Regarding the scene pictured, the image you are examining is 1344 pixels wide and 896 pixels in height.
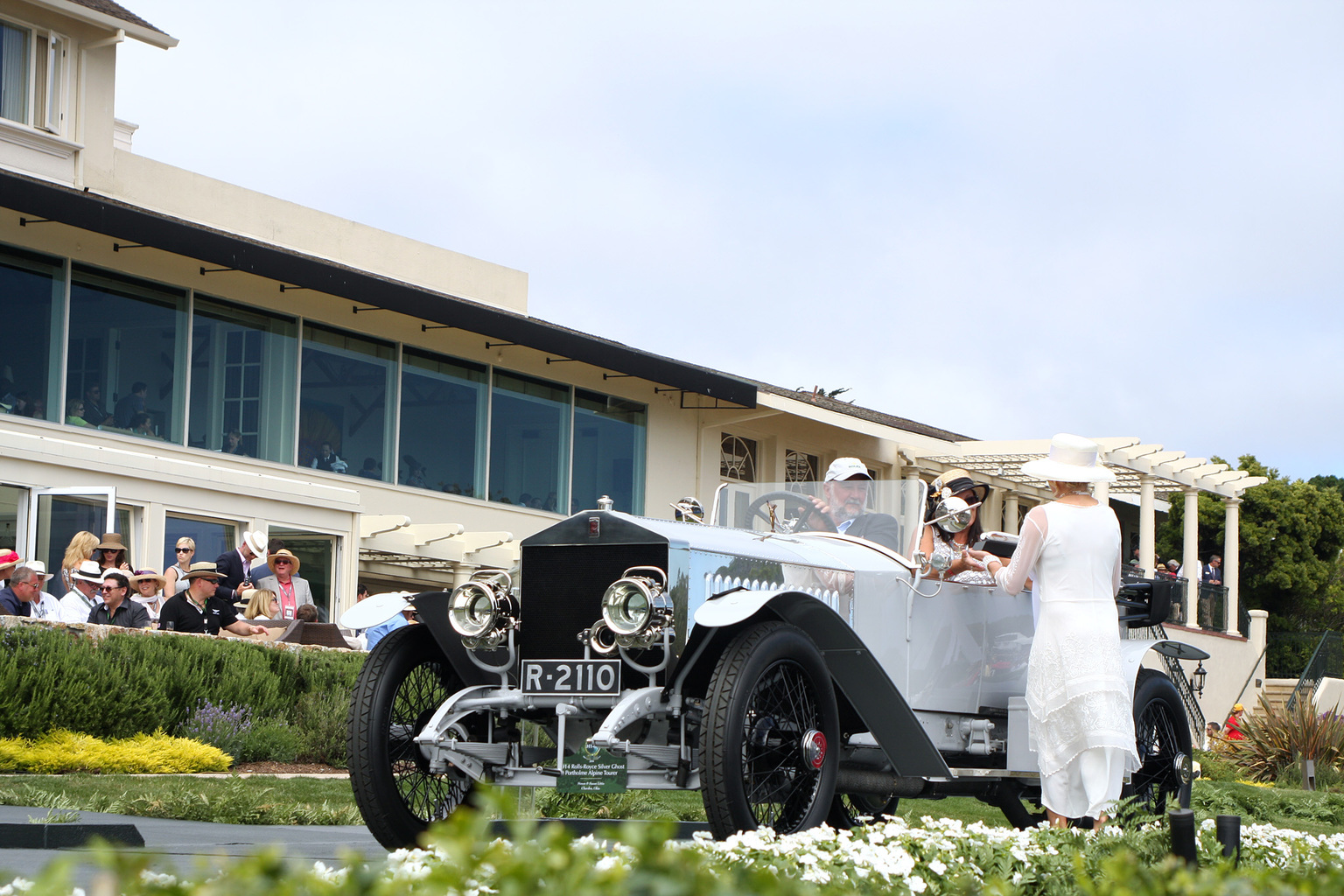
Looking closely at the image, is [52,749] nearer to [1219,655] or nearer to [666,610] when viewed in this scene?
[666,610]

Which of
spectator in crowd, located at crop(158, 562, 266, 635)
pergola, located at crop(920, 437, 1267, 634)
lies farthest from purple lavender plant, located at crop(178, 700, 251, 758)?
pergola, located at crop(920, 437, 1267, 634)

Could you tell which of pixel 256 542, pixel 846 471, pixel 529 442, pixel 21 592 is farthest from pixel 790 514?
pixel 529 442

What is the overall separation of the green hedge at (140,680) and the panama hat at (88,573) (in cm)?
161

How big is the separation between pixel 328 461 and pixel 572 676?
16.1 metres

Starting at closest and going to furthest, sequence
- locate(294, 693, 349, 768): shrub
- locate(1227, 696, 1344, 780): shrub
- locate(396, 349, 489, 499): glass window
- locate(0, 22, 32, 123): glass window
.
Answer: locate(294, 693, 349, 768): shrub → locate(1227, 696, 1344, 780): shrub → locate(0, 22, 32, 123): glass window → locate(396, 349, 489, 499): glass window

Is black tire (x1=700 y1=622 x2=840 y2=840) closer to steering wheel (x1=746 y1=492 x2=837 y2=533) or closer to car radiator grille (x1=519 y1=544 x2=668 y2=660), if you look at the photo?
car radiator grille (x1=519 y1=544 x2=668 y2=660)

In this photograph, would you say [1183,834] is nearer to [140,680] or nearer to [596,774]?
[596,774]

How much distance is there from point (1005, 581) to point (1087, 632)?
44 cm

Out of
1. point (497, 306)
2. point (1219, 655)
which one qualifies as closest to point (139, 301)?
point (497, 306)

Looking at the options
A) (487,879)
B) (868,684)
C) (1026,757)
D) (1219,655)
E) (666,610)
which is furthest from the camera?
(1219,655)

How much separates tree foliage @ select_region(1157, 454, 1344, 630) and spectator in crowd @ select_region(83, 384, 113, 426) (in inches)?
1161

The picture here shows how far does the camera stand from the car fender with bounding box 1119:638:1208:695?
7.35 m

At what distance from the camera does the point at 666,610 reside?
241 inches

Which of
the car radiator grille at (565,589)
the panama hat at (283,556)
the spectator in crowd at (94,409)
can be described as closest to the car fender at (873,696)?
the car radiator grille at (565,589)
